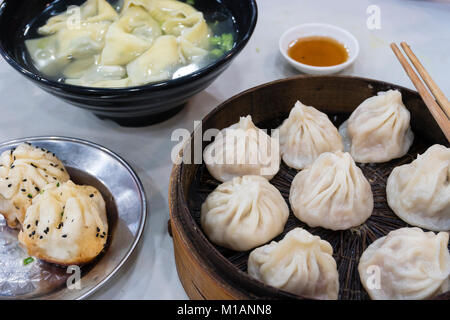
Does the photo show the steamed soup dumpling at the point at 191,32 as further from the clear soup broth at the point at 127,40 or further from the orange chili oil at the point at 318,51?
the orange chili oil at the point at 318,51

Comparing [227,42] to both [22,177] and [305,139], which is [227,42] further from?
[22,177]

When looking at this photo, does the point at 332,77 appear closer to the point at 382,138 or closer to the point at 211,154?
the point at 382,138

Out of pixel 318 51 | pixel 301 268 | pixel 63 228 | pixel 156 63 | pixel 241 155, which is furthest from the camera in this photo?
pixel 318 51

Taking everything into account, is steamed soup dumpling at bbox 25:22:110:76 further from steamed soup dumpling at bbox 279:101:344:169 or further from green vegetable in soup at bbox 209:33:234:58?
steamed soup dumpling at bbox 279:101:344:169

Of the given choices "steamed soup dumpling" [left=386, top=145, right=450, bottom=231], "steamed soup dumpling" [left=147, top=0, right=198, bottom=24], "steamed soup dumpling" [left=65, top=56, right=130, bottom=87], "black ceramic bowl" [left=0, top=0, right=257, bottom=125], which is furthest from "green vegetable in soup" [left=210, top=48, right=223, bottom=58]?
"steamed soup dumpling" [left=386, top=145, right=450, bottom=231]

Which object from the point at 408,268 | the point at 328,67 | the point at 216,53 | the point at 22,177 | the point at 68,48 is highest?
the point at 68,48

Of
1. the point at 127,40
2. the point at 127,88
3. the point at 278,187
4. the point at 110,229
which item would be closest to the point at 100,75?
the point at 127,40

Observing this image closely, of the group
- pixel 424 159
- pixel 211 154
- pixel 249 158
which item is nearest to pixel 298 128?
pixel 249 158

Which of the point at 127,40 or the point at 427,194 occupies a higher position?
the point at 127,40
